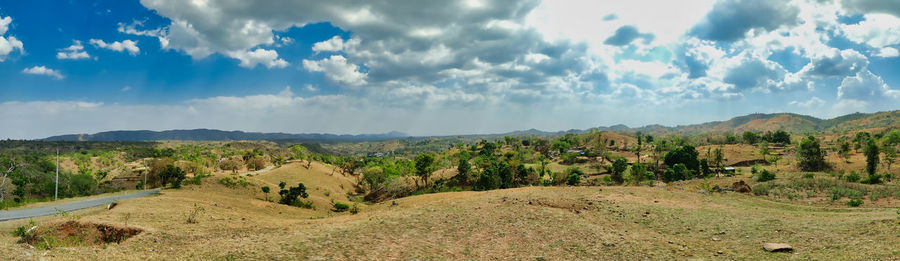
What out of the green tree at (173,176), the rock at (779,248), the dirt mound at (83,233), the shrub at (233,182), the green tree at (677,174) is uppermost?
the dirt mound at (83,233)

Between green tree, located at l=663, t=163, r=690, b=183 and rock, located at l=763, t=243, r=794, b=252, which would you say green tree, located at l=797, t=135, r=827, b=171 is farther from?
rock, located at l=763, t=243, r=794, b=252

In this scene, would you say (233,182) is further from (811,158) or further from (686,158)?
(811,158)

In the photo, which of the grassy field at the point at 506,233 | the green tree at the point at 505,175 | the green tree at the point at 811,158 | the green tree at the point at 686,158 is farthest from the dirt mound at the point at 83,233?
the green tree at the point at 811,158

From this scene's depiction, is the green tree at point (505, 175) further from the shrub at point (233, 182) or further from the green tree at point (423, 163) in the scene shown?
the shrub at point (233, 182)

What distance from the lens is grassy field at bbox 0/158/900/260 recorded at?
12.8 metres

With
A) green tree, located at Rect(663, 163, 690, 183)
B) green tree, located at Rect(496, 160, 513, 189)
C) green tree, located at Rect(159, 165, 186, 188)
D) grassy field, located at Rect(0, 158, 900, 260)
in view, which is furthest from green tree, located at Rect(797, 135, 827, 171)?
green tree, located at Rect(159, 165, 186, 188)

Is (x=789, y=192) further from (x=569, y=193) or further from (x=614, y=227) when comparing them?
(x=614, y=227)

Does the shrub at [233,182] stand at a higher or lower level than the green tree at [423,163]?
lower

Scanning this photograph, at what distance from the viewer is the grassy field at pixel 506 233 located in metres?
12.8

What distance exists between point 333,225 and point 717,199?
24969mm

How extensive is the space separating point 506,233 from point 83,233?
56.0ft

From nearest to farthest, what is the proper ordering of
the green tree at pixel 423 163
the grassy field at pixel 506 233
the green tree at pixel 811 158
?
the grassy field at pixel 506 233
the green tree at pixel 423 163
the green tree at pixel 811 158

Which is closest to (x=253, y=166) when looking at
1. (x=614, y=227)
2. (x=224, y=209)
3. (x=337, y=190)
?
(x=337, y=190)

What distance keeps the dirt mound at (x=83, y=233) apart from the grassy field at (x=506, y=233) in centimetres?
27
